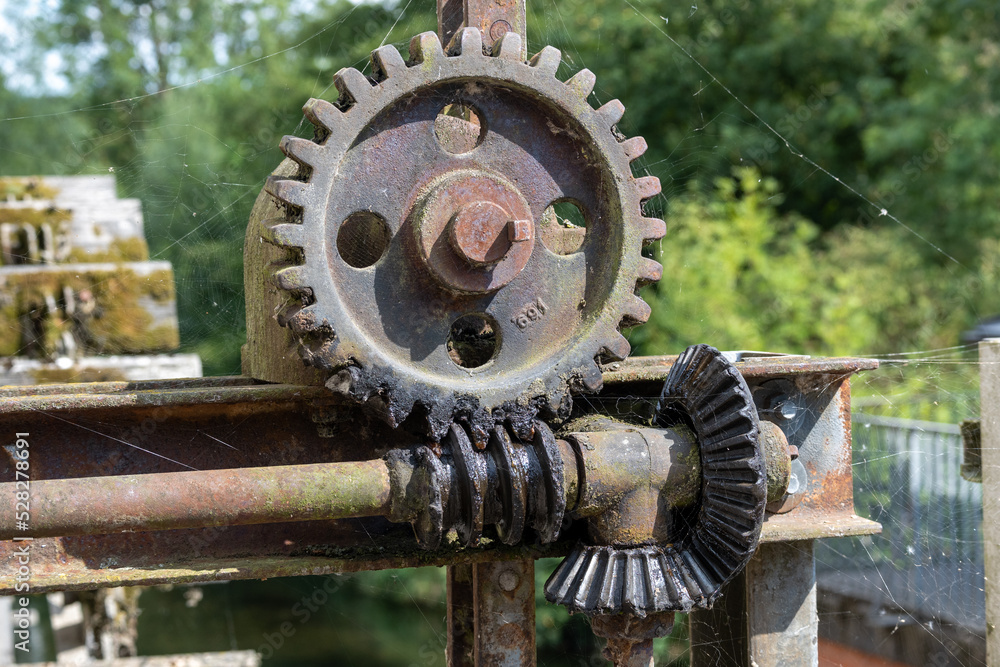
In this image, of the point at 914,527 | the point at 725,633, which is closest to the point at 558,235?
the point at 725,633

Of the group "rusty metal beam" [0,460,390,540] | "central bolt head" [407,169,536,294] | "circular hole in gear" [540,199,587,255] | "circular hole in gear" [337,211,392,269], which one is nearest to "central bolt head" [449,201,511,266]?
"central bolt head" [407,169,536,294]

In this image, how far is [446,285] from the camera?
225 centimetres

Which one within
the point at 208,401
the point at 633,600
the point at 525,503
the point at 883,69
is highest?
the point at 883,69

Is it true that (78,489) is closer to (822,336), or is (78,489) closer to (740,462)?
(740,462)

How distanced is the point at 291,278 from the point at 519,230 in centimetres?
54

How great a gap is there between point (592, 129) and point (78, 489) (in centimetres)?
149

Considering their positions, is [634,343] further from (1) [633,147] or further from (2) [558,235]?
(1) [633,147]

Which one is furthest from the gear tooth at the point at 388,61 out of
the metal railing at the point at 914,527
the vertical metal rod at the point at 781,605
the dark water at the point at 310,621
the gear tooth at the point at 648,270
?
the dark water at the point at 310,621

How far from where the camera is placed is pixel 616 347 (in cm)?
237

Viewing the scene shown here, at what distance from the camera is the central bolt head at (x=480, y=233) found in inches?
85.3

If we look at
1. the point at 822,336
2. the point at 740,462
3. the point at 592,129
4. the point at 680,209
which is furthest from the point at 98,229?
the point at 822,336

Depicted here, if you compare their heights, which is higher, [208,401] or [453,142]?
[453,142]

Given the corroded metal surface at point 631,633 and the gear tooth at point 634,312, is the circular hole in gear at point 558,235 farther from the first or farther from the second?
the corroded metal surface at point 631,633

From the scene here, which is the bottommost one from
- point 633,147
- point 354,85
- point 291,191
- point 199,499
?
point 199,499
